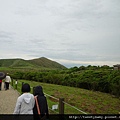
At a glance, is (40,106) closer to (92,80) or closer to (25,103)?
(25,103)

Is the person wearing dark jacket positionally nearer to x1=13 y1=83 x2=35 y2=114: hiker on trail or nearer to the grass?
x1=13 y1=83 x2=35 y2=114: hiker on trail

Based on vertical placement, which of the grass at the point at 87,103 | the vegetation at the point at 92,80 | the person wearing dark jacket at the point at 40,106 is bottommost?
the grass at the point at 87,103

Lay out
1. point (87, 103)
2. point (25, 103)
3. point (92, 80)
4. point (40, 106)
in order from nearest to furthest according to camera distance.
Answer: point (25, 103) → point (40, 106) → point (87, 103) → point (92, 80)

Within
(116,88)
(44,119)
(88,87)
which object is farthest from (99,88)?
(44,119)

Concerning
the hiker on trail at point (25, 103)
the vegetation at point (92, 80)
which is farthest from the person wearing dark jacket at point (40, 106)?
the vegetation at point (92, 80)

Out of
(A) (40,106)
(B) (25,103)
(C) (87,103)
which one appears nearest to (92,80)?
Result: (C) (87,103)

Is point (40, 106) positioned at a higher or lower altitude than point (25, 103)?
lower

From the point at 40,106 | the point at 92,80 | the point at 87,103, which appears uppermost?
the point at 40,106

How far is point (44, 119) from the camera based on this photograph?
4.89 m

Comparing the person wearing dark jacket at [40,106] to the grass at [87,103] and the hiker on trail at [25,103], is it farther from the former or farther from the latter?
the grass at [87,103]

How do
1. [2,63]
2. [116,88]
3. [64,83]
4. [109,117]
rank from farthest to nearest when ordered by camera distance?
1. [2,63]
2. [64,83]
3. [116,88]
4. [109,117]

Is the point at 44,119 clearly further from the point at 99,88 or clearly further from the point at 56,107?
the point at 99,88

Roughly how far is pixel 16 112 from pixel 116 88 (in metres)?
25.5

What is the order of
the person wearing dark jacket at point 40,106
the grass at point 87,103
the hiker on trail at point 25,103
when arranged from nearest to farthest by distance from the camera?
the hiker on trail at point 25,103 < the person wearing dark jacket at point 40,106 < the grass at point 87,103
